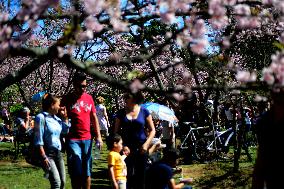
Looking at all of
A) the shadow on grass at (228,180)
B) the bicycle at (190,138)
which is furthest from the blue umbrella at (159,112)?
the shadow on grass at (228,180)

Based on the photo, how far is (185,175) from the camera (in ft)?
32.8

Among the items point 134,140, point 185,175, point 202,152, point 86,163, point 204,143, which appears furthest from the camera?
point 204,143

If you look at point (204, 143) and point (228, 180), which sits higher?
point (204, 143)

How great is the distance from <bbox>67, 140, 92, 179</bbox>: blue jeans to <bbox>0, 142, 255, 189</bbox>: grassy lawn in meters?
2.35

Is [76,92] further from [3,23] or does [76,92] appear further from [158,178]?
[3,23]

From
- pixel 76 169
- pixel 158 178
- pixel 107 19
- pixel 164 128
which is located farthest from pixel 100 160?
pixel 107 19

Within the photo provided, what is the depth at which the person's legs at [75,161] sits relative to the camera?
6.19 m

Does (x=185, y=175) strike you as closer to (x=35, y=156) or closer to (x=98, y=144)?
(x=98, y=144)

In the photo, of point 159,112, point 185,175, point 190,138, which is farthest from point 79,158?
point 190,138

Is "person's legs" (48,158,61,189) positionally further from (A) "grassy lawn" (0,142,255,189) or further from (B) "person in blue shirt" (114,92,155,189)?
(A) "grassy lawn" (0,142,255,189)

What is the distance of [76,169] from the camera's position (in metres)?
6.24

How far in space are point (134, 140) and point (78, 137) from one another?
0.81 metres

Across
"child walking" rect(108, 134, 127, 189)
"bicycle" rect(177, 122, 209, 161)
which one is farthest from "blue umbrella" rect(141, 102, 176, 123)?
"child walking" rect(108, 134, 127, 189)

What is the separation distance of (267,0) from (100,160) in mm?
9699
